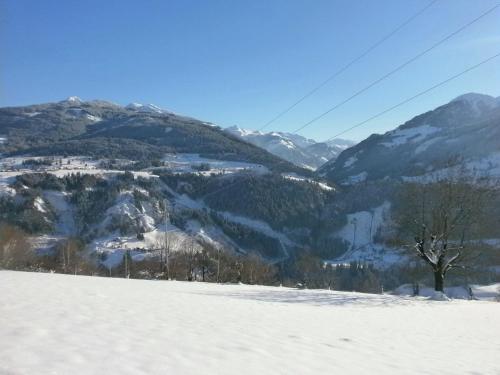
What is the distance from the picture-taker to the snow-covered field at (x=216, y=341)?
7344 millimetres

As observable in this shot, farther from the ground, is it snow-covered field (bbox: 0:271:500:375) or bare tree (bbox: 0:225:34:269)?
bare tree (bbox: 0:225:34:269)

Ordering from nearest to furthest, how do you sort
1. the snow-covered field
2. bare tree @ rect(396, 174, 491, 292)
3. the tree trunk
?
the snow-covered field → the tree trunk → bare tree @ rect(396, 174, 491, 292)

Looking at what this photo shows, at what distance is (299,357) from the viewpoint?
360 inches

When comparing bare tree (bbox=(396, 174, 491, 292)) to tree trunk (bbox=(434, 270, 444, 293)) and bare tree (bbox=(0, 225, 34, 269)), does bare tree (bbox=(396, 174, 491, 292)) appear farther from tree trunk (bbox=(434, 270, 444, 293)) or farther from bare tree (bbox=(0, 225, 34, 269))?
bare tree (bbox=(0, 225, 34, 269))

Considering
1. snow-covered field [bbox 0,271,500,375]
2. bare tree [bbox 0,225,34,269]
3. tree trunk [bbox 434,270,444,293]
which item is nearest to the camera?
snow-covered field [bbox 0,271,500,375]

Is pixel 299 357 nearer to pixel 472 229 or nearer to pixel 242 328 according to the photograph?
pixel 242 328

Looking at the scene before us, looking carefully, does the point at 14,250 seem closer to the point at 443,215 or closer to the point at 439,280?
the point at 439,280

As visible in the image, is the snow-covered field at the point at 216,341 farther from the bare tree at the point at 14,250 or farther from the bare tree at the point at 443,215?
the bare tree at the point at 14,250

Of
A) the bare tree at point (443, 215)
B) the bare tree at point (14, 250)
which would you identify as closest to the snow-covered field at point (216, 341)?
the bare tree at point (443, 215)

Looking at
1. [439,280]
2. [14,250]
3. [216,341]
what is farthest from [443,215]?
[14,250]

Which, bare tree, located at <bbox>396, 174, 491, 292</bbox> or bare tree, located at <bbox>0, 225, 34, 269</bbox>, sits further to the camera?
bare tree, located at <bbox>0, 225, 34, 269</bbox>

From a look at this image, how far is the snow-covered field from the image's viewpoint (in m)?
7.34

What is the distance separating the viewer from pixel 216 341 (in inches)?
385

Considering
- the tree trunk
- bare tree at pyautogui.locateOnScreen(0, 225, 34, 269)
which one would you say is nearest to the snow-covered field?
the tree trunk
